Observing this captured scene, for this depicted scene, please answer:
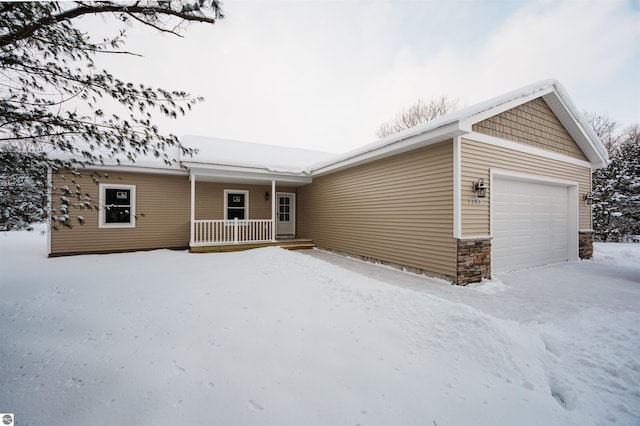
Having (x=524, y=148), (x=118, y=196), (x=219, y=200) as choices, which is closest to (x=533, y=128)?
(x=524, y=148)

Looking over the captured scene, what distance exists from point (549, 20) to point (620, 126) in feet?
69.4

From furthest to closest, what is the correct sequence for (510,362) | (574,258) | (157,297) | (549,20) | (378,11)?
(574,258) → (378,11) → (549,20) → (157,297) → (510,362)

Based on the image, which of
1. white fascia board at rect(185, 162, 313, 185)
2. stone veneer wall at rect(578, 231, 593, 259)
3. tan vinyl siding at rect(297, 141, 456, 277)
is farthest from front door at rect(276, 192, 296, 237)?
stone veneer wall at rect(578, 231, 593, 259)

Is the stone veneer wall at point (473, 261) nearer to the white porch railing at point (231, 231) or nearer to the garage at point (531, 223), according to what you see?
the garage at point (531, 223)

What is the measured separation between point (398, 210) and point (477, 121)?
98.7 inches

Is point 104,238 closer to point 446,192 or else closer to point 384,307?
point 384,307

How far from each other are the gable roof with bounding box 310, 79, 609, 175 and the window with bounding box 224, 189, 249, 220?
3766mm

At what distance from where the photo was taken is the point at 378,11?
657cm

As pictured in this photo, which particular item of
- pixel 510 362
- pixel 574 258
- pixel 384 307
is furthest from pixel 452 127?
pixel 574 258

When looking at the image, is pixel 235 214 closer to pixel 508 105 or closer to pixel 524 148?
pixel 508 105

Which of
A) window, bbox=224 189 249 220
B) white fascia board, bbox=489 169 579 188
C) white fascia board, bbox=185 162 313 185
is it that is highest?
white fascia board, bbox=185 162 313 185

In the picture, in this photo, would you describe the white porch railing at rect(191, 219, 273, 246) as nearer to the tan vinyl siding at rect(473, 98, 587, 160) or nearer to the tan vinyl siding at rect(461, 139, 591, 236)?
the tan vinyl siding at rect(461, 139, 591, 236)

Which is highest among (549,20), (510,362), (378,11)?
(378,11)

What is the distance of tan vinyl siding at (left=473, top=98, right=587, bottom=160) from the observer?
5637 mm
